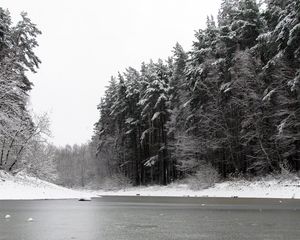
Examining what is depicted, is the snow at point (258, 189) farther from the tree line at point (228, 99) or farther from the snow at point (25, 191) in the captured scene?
the snow at point (25, 191)

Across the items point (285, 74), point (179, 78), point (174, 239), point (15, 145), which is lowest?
point (174, 239)

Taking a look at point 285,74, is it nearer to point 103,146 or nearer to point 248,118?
point 248,118

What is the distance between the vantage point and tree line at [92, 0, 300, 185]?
34.3 m

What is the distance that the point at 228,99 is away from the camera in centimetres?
4409

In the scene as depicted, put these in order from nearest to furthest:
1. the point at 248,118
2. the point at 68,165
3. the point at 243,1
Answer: the point at 248,118 < the point at 243,1 < the point at 68,165

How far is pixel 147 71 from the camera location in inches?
2657

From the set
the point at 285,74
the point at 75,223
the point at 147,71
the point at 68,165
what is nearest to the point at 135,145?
the point at 147,71

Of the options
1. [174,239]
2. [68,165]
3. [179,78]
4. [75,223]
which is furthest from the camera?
[68,165]

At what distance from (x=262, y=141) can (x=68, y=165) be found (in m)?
110

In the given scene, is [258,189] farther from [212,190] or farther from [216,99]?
[216,99]

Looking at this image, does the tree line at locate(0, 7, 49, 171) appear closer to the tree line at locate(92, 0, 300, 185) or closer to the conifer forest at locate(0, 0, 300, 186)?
the conifer forest at locate(0, 0, 300, 186)

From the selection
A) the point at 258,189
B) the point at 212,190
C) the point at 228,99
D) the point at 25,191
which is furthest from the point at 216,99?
the point at 25,191

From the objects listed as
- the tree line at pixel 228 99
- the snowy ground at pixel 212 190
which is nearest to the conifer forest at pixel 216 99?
the tree line at pixel 228 99

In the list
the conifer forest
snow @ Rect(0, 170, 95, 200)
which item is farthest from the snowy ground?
the conifer forest
